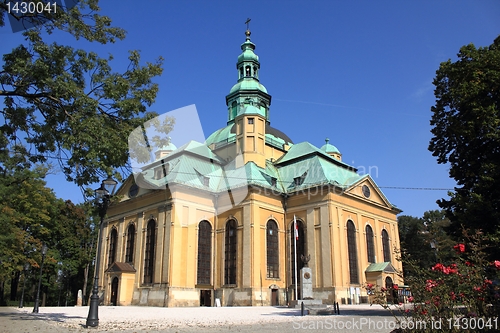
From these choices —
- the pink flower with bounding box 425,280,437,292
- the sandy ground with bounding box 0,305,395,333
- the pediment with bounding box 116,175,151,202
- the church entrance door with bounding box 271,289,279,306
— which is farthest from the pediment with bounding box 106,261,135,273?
the pink flower with bounding box 425,280,437,292

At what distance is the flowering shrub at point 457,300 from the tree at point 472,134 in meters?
8.83

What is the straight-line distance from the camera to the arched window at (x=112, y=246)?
38.6m

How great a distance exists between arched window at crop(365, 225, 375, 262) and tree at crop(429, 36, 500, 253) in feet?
57.6

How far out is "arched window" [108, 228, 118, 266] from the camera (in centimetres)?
3862

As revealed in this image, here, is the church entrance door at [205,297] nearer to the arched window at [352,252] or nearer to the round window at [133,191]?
the round window at [133,191]

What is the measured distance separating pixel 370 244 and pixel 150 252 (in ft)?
65.0

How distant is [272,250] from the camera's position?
34188mm

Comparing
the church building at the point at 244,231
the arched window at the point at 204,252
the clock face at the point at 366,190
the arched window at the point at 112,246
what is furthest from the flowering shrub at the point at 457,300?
the arched window at the point at 112,246

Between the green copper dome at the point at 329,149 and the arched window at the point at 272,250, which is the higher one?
the green copper dome at the point at 329,149

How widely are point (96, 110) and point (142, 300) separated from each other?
23.0 meters

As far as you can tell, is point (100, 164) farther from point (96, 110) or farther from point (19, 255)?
point (19, 255)

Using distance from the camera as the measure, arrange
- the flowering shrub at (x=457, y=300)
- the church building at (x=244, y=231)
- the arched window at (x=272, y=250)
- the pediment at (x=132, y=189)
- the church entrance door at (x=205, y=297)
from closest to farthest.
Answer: the flowering shrub at (x=457, y=300), the church building at (x=244, y=231), the church entrance door at (x=205, y=297), the arched window at (x=272, y=250), the pediment at (x=132, y=189)

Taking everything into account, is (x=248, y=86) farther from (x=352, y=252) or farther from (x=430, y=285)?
(x=430, y=285)

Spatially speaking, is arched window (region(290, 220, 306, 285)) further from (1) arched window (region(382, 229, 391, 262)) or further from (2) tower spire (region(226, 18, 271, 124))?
(2) tower spire (region(226, 18, 271, 124))
